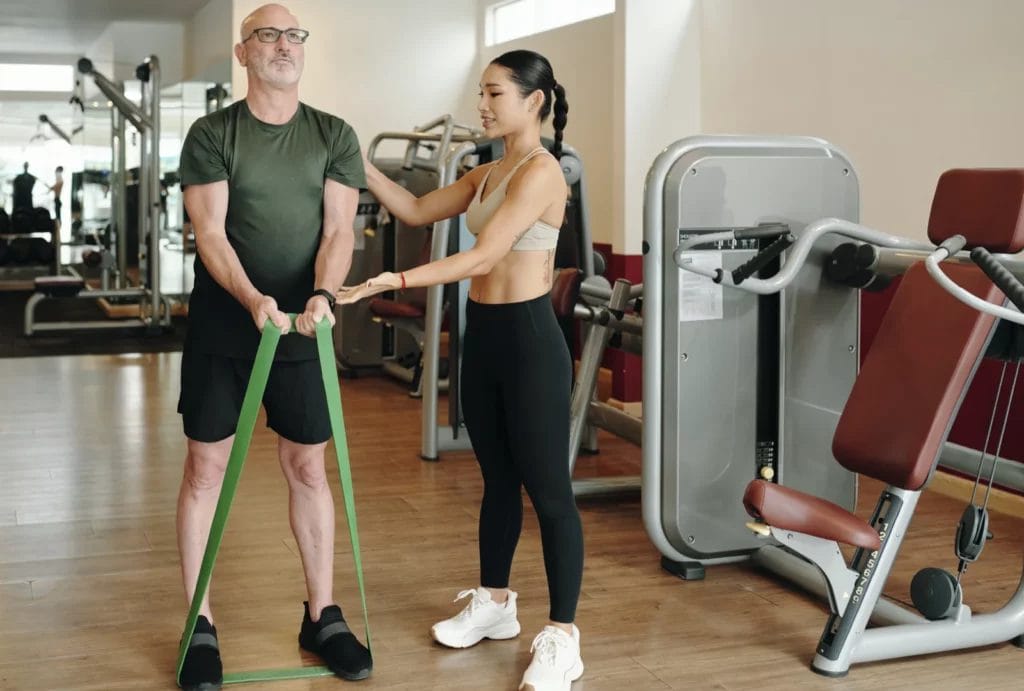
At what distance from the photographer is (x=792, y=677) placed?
2.97 metres

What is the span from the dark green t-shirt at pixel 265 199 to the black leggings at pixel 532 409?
40 cm

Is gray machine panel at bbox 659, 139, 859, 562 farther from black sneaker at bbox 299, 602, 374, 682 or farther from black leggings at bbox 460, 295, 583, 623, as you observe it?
black sneaker at bbox 299, 602, 374, 682

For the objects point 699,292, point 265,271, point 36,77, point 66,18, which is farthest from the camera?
point 36,77

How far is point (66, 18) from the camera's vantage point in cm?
1070

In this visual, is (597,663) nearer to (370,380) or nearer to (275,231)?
(275,231)

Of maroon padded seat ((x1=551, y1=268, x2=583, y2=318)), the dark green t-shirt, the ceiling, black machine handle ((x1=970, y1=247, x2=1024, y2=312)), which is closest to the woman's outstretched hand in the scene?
the dark green t-shirt

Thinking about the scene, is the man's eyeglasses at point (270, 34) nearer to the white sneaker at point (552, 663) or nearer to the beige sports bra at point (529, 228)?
the beige sports bra at point (529, 228)

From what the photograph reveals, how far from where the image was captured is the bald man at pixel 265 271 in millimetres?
2666

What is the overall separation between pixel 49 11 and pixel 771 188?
840 centimetres

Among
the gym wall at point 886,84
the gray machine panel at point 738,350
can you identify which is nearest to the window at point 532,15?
the gym wall at point 886,84

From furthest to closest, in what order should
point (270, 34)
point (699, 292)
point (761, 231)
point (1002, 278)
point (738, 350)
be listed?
point (738, 350) → point (699, 292) → point (761, 231) → point (270, 34) → point (1002, 278)

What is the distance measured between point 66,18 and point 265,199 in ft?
29.5

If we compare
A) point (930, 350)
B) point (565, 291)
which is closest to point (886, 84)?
point (565, 291)

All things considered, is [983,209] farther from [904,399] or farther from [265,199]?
[265,199]
